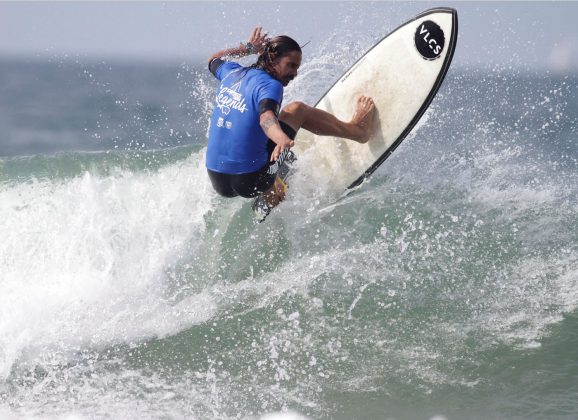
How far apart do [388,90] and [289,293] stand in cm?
205

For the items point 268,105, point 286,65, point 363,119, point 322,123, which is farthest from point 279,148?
point 363,119

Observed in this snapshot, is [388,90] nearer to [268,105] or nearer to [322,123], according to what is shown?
[322,123]

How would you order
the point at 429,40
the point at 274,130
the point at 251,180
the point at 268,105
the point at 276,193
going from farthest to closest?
the point at 429,40, the point at 276,193, the point at 251,180, the point at 268,105, the point at 274,130

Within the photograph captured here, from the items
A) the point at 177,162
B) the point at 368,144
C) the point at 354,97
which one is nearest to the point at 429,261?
the point at 368,144

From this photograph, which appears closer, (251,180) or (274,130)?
(274,130)

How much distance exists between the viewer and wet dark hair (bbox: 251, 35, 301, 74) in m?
5.25

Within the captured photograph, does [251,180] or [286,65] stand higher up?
[286,65]

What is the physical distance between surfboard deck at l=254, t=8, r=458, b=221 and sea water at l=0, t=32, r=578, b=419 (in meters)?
0.27

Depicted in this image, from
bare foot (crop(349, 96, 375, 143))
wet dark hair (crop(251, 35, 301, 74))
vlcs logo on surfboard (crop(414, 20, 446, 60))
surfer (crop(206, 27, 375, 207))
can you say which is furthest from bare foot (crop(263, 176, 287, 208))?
vlcs logo on surfboard (crop(414, 20, 446, 60))

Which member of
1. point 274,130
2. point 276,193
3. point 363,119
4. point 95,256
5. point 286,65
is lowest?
point 95,256

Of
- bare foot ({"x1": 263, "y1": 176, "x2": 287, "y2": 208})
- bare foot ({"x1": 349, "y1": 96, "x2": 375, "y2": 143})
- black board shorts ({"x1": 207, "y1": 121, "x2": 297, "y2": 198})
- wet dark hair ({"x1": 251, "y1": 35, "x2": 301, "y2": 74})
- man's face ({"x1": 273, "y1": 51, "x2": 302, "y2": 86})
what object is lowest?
bare foot ({"x1": 263, "y1": 176, "x2": 287, "y2": 208})

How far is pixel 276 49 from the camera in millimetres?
5262

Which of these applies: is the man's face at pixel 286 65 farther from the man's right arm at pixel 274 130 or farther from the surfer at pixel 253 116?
the man's right arm at pixel 274 130

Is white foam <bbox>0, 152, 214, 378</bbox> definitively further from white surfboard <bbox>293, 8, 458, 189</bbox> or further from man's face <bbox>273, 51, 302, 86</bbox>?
man's face <bbox>273, 51, 302, 86</bbox>
